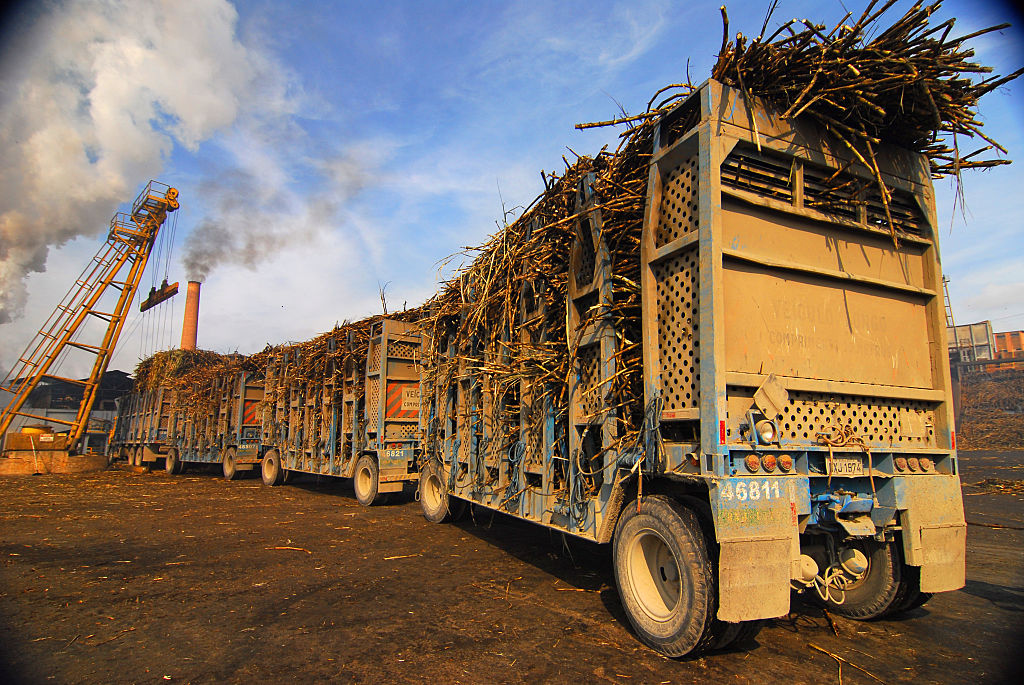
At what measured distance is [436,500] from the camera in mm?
8766

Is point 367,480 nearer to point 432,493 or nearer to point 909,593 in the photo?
point 432,493

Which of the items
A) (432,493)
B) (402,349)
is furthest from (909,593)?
(402,349)

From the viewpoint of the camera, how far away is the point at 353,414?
1109 cm

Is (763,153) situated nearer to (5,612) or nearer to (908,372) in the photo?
(908,372)

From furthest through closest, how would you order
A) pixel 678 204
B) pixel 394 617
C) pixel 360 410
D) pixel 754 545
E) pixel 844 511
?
pixel 360 410, pixel 394 617, pixel 678 204, pixel 844 511, pixel 754 545

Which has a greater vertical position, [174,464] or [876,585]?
[876,585]

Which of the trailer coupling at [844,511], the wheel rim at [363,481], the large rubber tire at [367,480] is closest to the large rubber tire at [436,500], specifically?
the large rubber tire at [367,480]

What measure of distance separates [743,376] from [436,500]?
248 inches

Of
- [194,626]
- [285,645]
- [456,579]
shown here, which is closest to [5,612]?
[194,626]

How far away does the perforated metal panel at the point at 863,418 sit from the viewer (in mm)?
3826

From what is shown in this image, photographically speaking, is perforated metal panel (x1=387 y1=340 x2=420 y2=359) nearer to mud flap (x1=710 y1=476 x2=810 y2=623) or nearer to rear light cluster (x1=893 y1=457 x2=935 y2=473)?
mud flap (x1=710 y1=476 x2=810 y2=623)

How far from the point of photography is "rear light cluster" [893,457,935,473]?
158 inches

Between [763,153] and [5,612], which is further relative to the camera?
[5,612]

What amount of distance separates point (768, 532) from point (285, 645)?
3395mm
